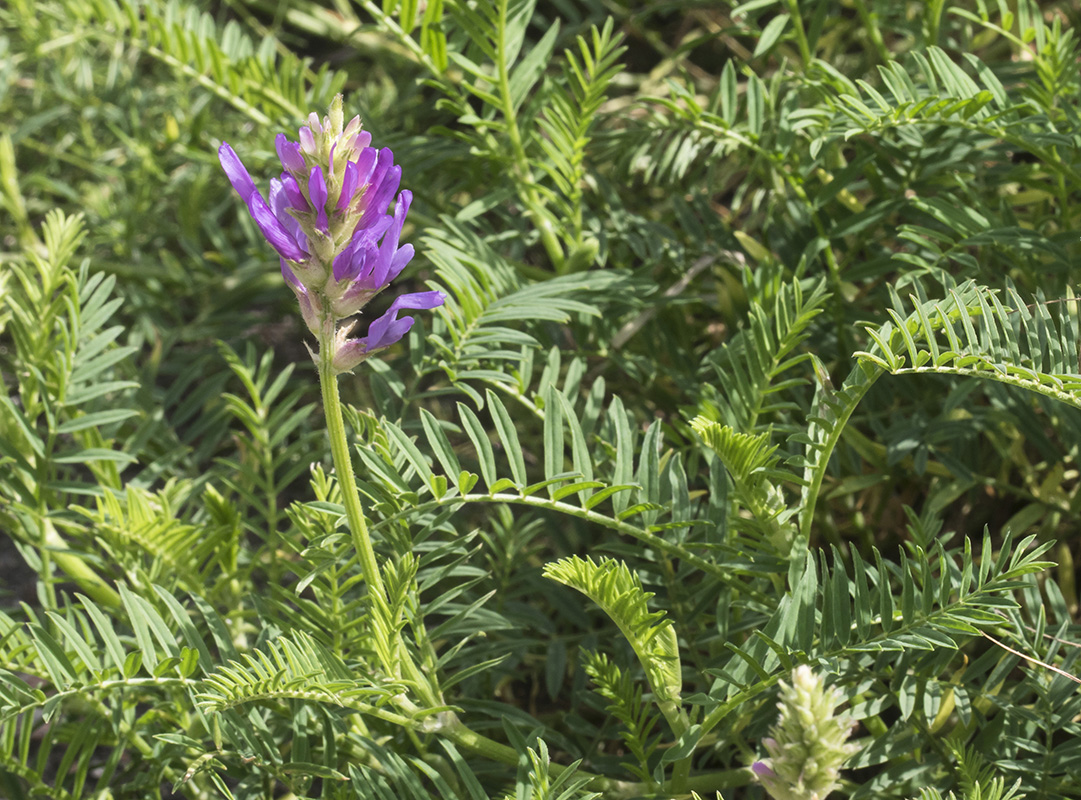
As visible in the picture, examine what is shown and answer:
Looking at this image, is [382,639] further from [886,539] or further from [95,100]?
[95,100]

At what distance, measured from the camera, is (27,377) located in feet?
4.42

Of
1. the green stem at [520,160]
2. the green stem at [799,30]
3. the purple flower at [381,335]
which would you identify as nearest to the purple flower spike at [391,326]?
the purple flower at [381,335]

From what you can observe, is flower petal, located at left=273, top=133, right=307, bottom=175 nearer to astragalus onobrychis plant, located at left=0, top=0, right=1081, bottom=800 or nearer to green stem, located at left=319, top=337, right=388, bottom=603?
astragalus onobrychis plant, located at left=0, top=0, right=1081, bottom=800

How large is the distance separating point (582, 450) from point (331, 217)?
1.41 ft

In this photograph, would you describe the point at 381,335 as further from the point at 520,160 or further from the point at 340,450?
the point at 520,160

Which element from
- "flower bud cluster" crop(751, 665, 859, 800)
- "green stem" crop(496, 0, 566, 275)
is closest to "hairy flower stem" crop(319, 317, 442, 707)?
"flower bud cluster" crop(751, 665, 859, 800)

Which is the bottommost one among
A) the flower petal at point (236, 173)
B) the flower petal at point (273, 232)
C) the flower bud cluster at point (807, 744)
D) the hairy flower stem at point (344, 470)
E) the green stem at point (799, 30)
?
the flower bud cluster at point (807, 744)

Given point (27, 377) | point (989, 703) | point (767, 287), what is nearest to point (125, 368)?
point (27, 377)

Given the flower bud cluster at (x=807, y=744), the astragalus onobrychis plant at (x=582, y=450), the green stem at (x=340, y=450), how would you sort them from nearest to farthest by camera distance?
the flower bud cluster at (x=807, y=744)
the green stem at (x=340, y=450)
the astragalus onobrychis plant at (x=582, y=450)

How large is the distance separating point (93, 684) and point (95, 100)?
1554mm

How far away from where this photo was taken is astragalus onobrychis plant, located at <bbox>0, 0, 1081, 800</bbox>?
938 millimetres

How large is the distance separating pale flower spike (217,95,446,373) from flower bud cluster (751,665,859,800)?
1.42 feet

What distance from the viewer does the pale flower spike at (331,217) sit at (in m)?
0.77

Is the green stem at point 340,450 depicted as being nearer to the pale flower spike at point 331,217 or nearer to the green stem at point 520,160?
the pale flower spike at point 331,217
